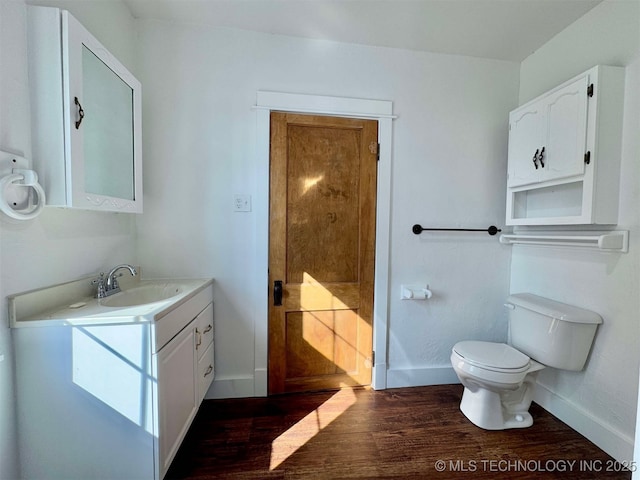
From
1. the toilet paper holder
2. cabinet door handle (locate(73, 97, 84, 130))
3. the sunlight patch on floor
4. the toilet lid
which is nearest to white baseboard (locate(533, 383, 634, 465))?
the toilet lid

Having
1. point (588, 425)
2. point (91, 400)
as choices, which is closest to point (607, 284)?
point (588, 425)

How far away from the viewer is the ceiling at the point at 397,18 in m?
1.51

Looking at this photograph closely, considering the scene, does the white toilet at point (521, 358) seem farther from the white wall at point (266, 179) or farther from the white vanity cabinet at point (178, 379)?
the white vanity cabinet at point (178, 379)

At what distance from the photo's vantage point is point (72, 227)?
123 centimetres

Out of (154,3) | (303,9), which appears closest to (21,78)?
(154,3)

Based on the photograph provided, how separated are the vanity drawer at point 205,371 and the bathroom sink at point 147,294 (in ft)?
1.34

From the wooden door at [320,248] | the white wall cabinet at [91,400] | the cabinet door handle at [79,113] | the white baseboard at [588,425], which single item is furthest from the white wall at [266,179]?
the white wall cabinet at [91,400]

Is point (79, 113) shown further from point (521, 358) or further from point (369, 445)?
point (521, 358)

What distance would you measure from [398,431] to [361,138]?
6.10ft

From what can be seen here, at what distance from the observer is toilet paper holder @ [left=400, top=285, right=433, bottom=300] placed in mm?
1906

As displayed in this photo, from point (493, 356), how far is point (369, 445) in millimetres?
880

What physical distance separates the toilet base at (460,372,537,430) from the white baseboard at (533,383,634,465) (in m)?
0.19

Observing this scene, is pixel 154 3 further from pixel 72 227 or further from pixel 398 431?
pixel 398 431

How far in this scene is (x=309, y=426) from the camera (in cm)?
157
